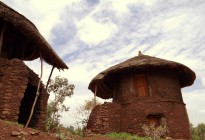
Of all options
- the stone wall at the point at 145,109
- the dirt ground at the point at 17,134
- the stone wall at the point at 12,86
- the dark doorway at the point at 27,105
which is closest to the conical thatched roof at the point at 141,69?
the stone wall at the point at 145,109

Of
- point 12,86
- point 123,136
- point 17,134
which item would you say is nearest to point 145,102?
point 123,136

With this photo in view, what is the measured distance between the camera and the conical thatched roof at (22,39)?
12117 mm

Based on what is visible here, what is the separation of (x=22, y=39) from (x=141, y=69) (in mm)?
7088

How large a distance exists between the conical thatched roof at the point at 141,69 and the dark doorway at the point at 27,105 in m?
4.09

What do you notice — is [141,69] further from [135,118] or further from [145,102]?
[135,118]

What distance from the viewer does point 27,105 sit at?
15219 millimetres

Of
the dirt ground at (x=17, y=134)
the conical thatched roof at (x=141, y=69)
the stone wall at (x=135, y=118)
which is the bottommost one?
the dirt ground at (x=17, y=134)

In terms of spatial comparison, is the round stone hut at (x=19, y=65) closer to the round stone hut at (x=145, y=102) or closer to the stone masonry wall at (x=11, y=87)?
the stone masonry wall at (x=11, y=87)

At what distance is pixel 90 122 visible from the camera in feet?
51.8

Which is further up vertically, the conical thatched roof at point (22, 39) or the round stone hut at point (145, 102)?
the conical thatched roof at point (22, 39)

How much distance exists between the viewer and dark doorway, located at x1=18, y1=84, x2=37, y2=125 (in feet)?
Answer: 49.4

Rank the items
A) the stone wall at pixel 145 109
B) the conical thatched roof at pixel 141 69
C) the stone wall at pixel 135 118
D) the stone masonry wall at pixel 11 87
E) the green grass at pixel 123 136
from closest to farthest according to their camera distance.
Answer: the stone masonry wall at pixel 11 87
the green grass at pixel 123 136
the stone wall at pixel 135 118
the stone wall at pixel 145 109
the conical thatched roof at pixel 141 69

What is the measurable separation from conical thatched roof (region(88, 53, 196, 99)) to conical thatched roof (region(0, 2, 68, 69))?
331 cm

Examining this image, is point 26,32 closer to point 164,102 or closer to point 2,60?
point 2,60
